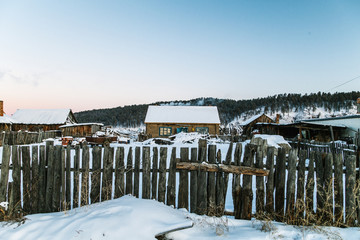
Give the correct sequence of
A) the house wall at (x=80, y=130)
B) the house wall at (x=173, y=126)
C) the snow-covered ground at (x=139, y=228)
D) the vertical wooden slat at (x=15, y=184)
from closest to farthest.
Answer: the snow-covered ground at (x=139, y=228), the vertical wooden slat at (x=15, y=184), the house wall at (x=80, y=130), the house wall at (x=173, y=126)

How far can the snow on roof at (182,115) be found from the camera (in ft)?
105

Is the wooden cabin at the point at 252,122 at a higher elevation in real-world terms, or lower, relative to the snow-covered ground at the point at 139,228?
higher

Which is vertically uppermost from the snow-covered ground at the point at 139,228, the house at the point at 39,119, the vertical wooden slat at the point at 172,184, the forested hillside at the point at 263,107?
the forested hillside at the point at 263,107

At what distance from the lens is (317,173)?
380cm

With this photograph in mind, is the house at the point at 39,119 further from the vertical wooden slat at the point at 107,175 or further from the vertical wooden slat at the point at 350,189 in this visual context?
the vertical wooden slat at the point at 350,189

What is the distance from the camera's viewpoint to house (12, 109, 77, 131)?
3728 centimetres

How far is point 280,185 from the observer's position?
12.5 ft

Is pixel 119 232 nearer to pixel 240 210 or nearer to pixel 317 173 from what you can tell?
pixel 240 210

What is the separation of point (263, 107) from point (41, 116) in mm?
103904

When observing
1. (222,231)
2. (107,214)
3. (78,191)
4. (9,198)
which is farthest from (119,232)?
(9,198)

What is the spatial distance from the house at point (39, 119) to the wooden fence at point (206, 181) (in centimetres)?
3796

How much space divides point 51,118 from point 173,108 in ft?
74.2

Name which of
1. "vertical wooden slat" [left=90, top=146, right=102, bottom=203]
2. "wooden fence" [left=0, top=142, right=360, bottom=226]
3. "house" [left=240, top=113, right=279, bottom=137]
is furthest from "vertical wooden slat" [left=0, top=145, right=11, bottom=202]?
"house" [left=240, top=113, right=279, bottom=137]

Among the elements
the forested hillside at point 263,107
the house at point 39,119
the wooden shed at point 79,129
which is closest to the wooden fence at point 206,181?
the wooden shed at point 79,129
